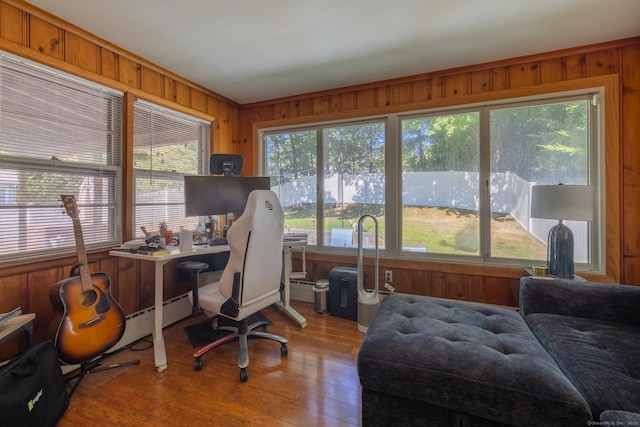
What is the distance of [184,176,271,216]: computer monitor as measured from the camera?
8.23ft

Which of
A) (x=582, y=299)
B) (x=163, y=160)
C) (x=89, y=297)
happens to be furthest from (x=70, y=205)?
(x=582, y=299)

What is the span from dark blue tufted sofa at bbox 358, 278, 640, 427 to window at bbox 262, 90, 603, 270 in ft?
3.07

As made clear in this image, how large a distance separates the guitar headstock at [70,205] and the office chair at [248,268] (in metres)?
0.96

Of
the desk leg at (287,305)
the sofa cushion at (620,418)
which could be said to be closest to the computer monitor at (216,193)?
the desk leg at (287,305)

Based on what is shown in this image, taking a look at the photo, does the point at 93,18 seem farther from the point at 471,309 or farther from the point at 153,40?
the point at 471,309

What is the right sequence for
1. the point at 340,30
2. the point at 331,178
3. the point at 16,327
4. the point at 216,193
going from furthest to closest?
the point at 331,178 < the point at 216,193 < the point at 340,30 < the point at 16,327

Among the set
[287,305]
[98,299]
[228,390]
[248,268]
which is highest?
[248,268]

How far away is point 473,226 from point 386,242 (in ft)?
2.72

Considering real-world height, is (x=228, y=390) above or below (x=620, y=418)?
below

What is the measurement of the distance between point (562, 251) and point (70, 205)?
350cm

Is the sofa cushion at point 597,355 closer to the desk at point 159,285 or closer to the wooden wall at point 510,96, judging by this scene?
the wooden wall at point 510,96

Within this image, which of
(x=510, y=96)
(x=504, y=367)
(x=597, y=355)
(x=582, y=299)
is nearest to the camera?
(x=504, y=367)

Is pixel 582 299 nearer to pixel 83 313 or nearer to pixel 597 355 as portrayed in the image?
pixel 597 355

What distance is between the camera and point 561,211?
1.97 meters
